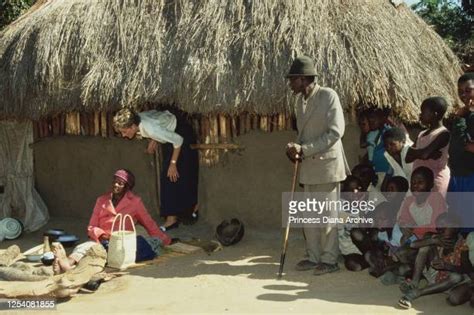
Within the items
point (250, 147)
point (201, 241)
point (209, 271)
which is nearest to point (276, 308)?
point (209, 271)

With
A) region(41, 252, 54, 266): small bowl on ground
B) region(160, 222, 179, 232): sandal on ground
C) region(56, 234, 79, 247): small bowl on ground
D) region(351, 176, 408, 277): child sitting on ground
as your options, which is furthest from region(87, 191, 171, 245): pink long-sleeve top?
region(351, 176, 408, 277): child sitting on ground

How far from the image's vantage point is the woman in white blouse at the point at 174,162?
649 centimetres

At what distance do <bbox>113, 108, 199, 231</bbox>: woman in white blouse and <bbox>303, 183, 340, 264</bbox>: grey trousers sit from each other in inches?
78.1

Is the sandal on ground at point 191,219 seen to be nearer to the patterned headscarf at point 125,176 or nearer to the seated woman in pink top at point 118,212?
the seated woman in pink top at point 118,212

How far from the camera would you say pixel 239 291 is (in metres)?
4.68

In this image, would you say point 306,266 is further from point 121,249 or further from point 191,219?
point 191,219

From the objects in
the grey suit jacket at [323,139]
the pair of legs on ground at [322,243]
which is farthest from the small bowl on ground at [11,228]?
the grey suit jacket at [323,139]

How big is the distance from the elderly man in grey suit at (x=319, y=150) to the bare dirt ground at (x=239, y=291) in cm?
24

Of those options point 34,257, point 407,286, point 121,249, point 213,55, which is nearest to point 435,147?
point 407,286

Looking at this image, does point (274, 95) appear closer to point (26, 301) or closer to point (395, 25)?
point (395, 25)

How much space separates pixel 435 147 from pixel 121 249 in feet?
9.70

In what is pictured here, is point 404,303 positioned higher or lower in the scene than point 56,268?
lower

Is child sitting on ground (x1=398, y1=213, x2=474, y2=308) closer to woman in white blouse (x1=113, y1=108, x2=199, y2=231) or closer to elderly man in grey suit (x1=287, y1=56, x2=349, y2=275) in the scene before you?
elderly man in grey suit (x1=287, y1=56, x2=349, y2=275)

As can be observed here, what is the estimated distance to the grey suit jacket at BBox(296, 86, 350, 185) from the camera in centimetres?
497
